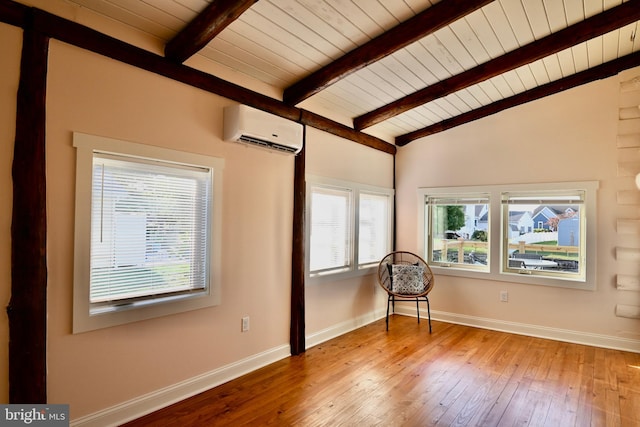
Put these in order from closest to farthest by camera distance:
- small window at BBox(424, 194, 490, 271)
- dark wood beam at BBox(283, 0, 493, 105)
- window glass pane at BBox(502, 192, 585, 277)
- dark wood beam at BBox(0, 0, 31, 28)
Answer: dark wood beam at BBox(0, 0, 31, 28) < dark wood beam at BBox(283, 0, 493, 105) < window glass pane at BBox(502, 192, 585, 277) < small window at BBox(424, 194, 490, 271)

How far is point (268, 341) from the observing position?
324 centimetres

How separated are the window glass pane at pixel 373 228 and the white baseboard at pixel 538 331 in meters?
0.92

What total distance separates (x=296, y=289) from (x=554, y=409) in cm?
216

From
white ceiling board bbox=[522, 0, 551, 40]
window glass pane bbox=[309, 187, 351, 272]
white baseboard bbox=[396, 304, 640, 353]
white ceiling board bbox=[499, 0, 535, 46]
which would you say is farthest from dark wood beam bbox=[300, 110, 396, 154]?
white baseboard bbox=[396, 304, 640, 353]

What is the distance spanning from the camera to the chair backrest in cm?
442

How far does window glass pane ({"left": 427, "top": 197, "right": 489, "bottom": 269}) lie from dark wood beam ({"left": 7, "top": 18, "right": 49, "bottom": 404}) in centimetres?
422

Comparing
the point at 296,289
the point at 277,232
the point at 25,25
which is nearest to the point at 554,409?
the point at 296,289

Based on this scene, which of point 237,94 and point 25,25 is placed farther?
point 237,94

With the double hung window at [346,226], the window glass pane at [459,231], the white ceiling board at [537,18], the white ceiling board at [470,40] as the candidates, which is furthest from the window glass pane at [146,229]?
→ the window glass pane at [459,231]

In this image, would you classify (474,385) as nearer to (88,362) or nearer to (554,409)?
(554,409)

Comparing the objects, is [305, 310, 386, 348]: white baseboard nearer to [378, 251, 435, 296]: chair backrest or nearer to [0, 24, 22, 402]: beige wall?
[378, 251, 435, 296]: chair backrest

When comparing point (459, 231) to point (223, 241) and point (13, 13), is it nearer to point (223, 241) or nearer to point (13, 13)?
point (223, 241)

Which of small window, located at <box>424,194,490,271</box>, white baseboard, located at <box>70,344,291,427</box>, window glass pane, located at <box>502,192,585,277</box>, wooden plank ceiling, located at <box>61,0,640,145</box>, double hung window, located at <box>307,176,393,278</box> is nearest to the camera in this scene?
white baseboard, located at <box>70,344,291,427</box>

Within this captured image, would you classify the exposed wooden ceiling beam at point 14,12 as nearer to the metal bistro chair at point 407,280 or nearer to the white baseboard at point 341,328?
the white baseboard at point 341,328
